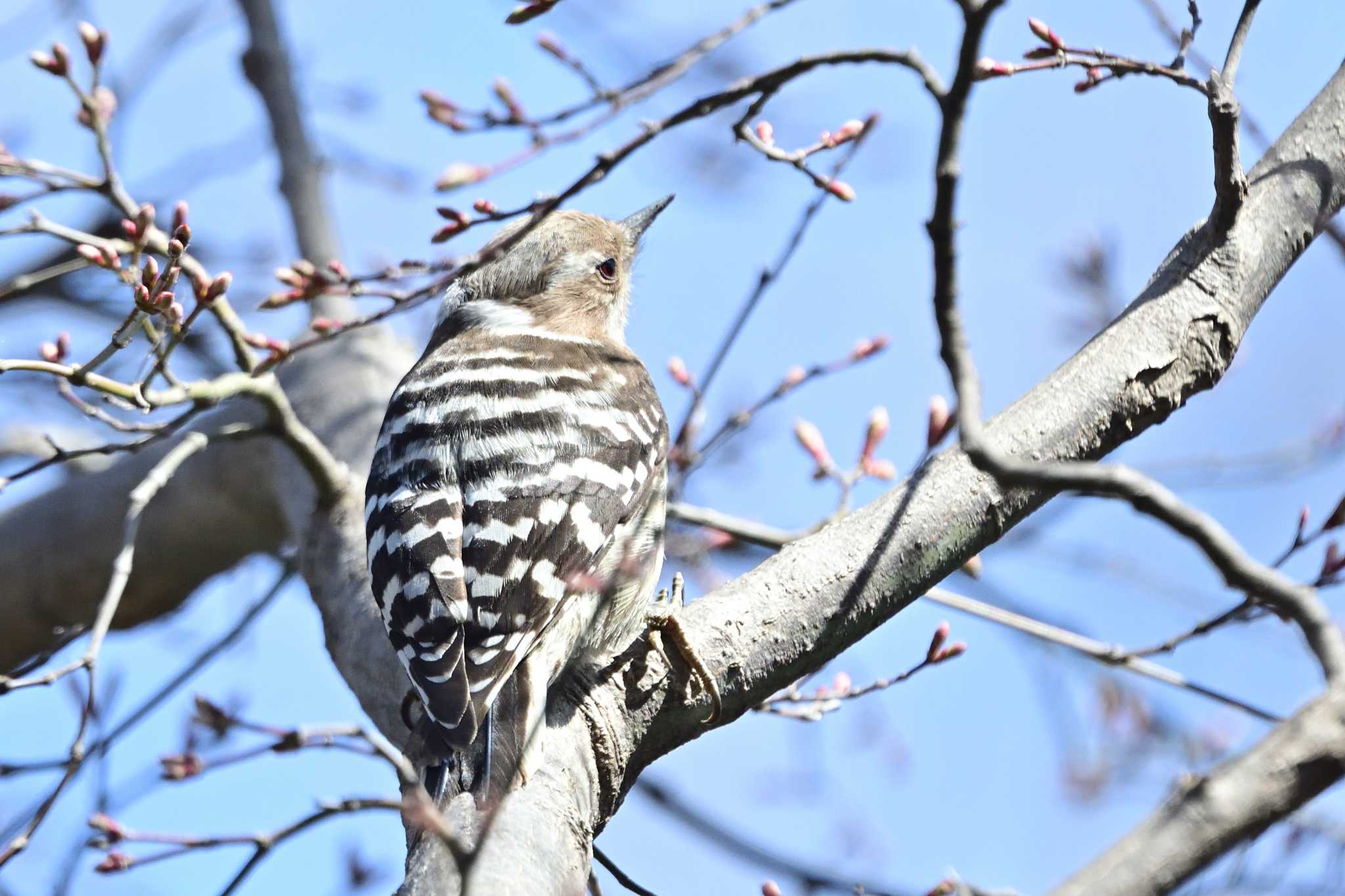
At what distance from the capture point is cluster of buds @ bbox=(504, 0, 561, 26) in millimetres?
2578

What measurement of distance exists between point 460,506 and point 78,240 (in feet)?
4.07

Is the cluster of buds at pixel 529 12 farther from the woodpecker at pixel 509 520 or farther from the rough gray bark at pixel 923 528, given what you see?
the rough gray bark at pixel 923 528

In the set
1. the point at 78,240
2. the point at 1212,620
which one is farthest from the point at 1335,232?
the point at 78,240

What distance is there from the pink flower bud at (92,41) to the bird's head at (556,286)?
180 cm

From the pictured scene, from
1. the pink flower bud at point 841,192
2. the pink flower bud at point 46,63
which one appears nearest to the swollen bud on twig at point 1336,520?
the pink flower bud at point 841,192

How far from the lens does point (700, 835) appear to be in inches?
156

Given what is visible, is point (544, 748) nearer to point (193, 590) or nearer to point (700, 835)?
point (700, 835)

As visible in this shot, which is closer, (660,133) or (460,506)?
(660,133)

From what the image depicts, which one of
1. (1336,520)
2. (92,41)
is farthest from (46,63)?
(1336,520)

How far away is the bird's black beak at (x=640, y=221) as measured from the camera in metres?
5.80

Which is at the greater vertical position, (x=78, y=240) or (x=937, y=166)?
(x=937, y=166)

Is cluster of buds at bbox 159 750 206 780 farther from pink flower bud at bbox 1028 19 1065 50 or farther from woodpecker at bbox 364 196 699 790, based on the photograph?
pink flower bud at bbox 1028 19 1065 50

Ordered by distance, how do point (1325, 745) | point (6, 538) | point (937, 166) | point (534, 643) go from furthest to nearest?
point (6, 538) < point (534, 643) < point (937, 166) < point (1325, 745)

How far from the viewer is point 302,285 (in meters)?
3.27
